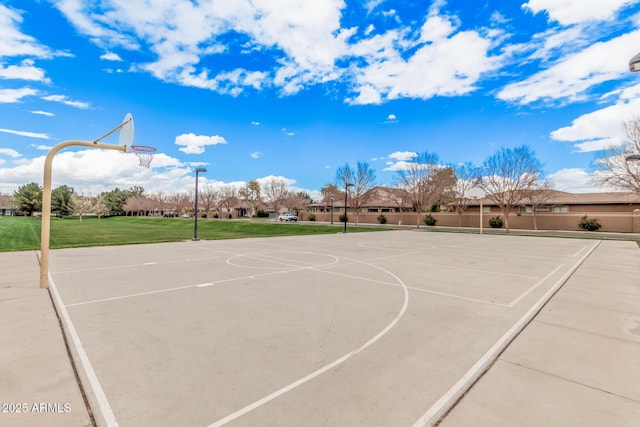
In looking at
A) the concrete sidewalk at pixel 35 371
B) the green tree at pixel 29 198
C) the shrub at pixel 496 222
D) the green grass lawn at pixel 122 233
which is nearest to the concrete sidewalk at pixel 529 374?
the concrete sidewalk at pixel 35 371

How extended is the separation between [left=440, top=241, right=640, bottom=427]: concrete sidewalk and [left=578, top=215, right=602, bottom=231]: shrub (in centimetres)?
3830

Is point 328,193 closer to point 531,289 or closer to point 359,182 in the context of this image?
point 359,182

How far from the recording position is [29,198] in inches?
3342

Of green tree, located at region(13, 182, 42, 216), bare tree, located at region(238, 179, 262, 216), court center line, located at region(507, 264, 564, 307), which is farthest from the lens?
bare tree, located at region(238, 179, 262, 216)

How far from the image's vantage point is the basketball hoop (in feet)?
32.1

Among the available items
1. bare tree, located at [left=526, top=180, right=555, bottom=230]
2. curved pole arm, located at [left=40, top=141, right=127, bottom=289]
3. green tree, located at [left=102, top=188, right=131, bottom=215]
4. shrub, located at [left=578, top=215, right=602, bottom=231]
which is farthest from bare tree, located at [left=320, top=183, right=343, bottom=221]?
green tree, located at [left=102, top=188, right=131, bottom=215]

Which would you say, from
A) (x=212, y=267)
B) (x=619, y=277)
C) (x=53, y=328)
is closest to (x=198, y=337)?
(x=53, y=328)

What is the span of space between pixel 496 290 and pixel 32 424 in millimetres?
9074

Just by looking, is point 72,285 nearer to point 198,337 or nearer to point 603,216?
point 198,337

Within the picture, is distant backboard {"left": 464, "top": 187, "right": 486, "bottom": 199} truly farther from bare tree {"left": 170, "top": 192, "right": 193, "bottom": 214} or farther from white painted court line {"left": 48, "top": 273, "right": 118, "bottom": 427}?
bare tree {"left": 170, "top": 192, "right": 193, "bottom": 214}

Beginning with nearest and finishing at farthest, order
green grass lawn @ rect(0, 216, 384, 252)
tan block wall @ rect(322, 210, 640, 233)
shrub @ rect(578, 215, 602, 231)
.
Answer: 1. green grass lawn @ rect(0, 216, 384, 252)
2. tan block wall @ rect(322, 210, 640, 233)
3. shrub @ rect(578, 215, 602, 231)

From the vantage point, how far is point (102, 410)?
3051 mm

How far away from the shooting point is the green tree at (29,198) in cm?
8444

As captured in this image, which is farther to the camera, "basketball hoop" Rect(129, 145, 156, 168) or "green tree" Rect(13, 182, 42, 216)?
"green tree" Rect(13, 182, 42, 216)
